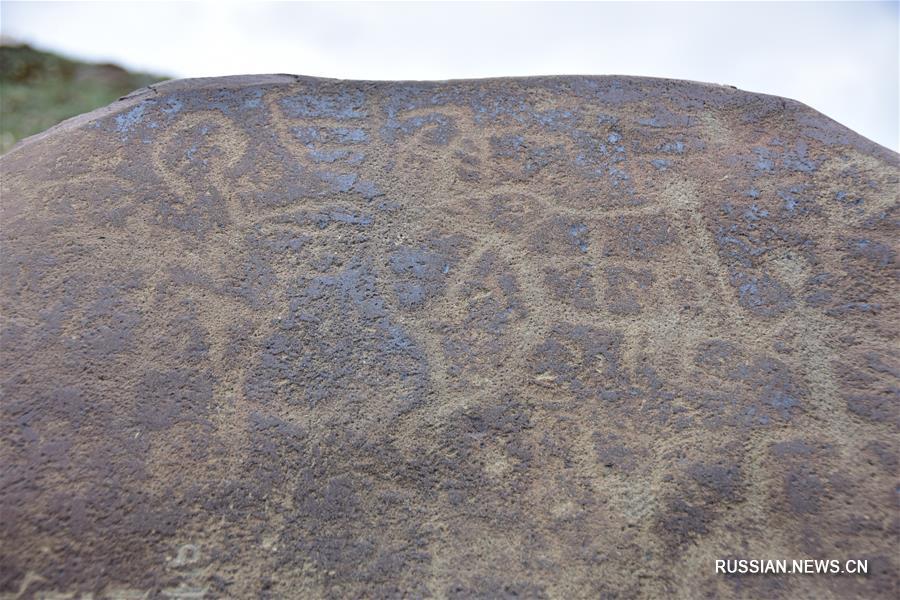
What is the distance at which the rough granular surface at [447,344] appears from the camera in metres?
1.22

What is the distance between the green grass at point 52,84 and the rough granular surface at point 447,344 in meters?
1.42

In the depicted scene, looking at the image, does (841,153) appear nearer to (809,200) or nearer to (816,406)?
(809,200)

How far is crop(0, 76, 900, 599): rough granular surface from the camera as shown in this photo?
122 centimetres

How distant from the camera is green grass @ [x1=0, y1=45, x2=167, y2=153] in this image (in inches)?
114

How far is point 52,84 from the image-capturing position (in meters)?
3.00

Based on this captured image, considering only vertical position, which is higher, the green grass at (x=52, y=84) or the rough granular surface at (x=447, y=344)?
the green grass at (x=52, y=84)

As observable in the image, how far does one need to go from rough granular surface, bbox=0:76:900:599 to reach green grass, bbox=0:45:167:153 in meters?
1.42

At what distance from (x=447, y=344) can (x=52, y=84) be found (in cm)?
226

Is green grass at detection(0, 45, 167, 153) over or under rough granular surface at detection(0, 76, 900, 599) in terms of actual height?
over

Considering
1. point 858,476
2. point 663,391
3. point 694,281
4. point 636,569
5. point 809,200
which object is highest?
point 809,200

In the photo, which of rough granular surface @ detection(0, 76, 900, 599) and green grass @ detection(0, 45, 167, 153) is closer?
rough granular surface @ detection(0, 76, 900, 599)

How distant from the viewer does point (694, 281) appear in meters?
1.46

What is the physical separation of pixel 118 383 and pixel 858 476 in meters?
1.10

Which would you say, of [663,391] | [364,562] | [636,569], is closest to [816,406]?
[663,391]
